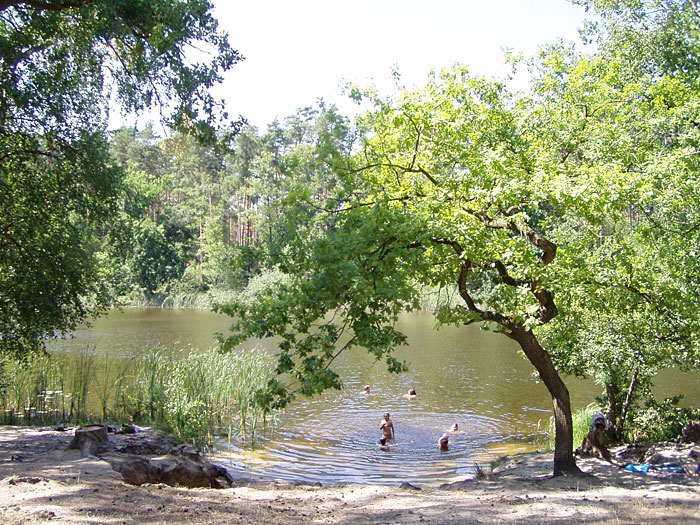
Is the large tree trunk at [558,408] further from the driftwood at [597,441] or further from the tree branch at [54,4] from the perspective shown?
the tree branch at [54,4]

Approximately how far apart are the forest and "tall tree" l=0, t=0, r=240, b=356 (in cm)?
4

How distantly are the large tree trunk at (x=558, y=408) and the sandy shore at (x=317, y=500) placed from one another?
0.34 meters

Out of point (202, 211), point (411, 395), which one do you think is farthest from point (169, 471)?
point (202, 211)

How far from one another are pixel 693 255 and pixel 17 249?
11.0 m

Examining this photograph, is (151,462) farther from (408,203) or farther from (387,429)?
(387,429)

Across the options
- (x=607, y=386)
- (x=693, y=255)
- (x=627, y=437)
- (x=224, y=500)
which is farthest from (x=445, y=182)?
(x=627, y=437)

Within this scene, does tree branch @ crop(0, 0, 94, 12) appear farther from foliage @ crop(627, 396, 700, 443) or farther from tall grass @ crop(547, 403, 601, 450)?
foliage @ crop(627, 396, 700, 443)

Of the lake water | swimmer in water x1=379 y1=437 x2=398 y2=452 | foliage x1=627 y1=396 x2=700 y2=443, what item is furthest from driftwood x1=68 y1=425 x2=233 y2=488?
foliage x1=627 y1=396 x2=700 y2=443

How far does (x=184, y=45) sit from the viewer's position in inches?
359

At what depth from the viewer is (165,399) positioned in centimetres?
1316

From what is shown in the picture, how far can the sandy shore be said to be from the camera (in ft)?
18.4

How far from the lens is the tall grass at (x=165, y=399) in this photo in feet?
39.3

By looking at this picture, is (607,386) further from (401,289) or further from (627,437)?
(401,289)

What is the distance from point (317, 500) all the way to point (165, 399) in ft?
22.8
